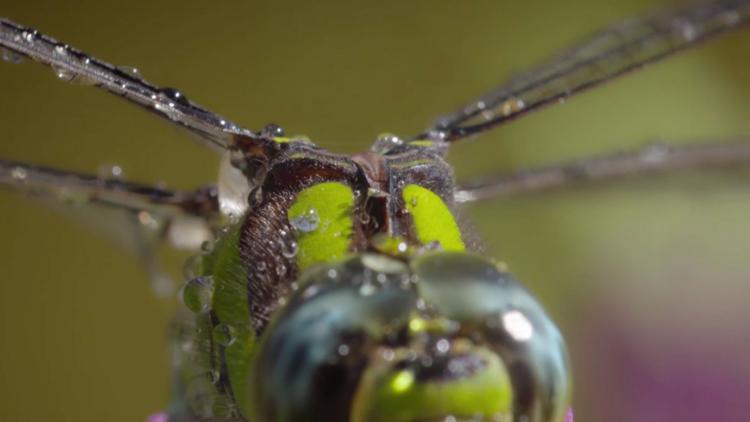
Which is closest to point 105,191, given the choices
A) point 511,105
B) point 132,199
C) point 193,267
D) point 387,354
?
point 132,199

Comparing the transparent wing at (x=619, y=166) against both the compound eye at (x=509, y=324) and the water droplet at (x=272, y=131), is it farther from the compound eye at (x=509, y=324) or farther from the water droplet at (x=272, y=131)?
the compound eye at (x=509, y=324)

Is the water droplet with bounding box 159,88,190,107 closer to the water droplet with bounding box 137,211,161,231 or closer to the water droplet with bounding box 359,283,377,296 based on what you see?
the water droplet with bounding box 359,283,377,296

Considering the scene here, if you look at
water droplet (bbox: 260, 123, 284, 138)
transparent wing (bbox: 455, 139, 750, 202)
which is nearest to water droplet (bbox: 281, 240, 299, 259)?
water droplet (bbox: 260, 123, 284, 138)

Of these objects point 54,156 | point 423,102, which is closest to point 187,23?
point 54,156

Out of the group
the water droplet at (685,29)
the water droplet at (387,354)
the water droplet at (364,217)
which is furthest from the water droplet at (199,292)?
the water droplet at (685,29)

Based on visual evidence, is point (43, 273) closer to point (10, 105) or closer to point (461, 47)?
point (10, 105)

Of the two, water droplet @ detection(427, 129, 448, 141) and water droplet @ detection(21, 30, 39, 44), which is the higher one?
water droplet @ detection(427, 129, 448, 141)
